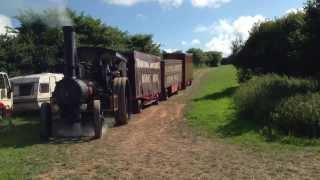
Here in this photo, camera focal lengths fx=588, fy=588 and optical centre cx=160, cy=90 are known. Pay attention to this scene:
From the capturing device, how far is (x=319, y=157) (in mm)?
13594

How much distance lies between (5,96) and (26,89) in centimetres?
245

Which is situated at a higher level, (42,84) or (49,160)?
(42,84)

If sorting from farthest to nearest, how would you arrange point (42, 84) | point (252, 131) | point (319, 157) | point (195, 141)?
1. point (42, 84)
2. point (252, 131)
3. point (195, 141)
4. point (319, 157)

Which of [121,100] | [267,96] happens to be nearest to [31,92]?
[121,100]

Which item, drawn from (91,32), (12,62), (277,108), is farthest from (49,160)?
(91,32)

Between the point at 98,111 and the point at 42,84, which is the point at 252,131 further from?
the point at 42,84

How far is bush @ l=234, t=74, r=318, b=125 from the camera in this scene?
20.3 m

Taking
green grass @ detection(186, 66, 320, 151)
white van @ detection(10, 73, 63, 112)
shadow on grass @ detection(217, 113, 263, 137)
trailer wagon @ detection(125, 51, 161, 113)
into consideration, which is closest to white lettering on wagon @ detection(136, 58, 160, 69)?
trailer wagon @ detection(125, 51, 161, 113)

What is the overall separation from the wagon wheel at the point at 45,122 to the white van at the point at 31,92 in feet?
26.0

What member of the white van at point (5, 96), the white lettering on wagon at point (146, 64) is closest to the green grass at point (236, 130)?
the white lettering on wagon at point (146, 64)

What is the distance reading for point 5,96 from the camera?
25.1 metres

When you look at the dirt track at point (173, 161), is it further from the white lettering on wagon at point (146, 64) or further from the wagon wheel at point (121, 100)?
the white lettering on wagon at point (146, 64)

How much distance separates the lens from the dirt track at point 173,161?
12.0 m

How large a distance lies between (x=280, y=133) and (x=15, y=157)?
770 cm
